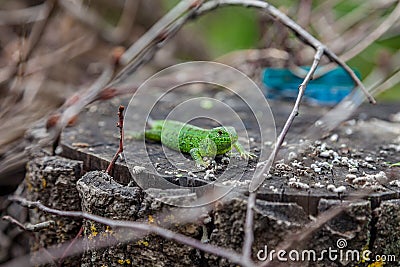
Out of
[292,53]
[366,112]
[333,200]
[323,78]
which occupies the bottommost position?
[333,200]

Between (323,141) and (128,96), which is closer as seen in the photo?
(323,141)

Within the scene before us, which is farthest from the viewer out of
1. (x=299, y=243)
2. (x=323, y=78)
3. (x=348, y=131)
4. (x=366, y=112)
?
(x=323, y=78)

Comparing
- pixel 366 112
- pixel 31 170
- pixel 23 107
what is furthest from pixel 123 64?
pixel 366 112

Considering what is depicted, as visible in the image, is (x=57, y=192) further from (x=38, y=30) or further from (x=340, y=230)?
(x=38, y=30)

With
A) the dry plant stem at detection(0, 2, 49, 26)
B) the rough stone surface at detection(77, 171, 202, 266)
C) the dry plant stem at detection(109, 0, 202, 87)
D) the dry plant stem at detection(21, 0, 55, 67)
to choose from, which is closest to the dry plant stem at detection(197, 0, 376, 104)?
the dry plant stem at detection(109, 0, 202, 87)

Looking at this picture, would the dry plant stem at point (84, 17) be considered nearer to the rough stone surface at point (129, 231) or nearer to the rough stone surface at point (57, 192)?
the rough stone surface at point (57, 192)

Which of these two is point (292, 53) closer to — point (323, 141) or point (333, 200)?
point (323, 141)

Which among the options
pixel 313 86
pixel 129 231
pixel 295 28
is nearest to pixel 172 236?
pixel 129 231

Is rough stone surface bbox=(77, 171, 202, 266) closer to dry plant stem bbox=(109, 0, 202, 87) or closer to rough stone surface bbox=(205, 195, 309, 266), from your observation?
rough stone surface bbox=(205, 195, 309, 266)
